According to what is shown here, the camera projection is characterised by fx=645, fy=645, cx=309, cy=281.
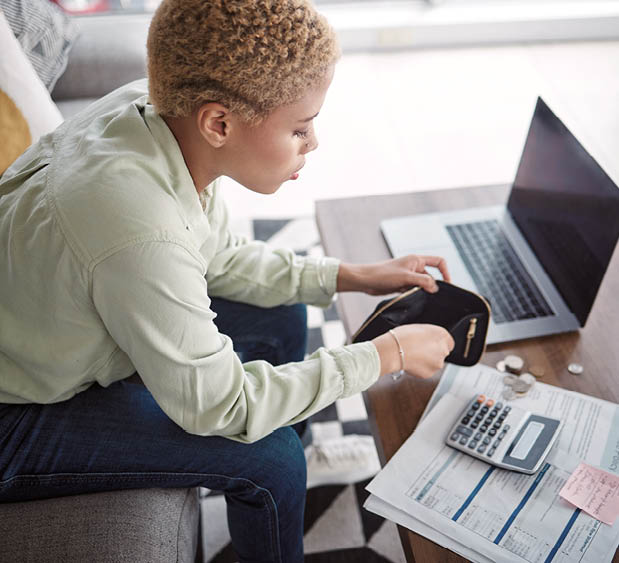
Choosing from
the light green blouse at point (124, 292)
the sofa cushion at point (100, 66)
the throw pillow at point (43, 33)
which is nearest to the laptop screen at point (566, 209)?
the light green blouse at point (124, 292)

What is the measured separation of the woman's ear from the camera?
32.1 inches

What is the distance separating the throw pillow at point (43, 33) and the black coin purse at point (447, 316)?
1260mm

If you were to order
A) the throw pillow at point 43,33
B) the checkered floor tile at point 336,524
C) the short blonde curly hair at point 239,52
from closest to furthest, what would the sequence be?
the short blonde curly hair at point 239,52
the checkered floor tile at point 336,524
the throw pillow at point 43,33

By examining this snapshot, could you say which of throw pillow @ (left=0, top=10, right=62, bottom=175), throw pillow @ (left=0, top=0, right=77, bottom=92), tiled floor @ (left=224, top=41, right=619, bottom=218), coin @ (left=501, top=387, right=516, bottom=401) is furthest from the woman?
tiled floor @ (left=224, top=41, right=619, bottom=218)

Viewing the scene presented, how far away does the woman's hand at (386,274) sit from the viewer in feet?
3.68

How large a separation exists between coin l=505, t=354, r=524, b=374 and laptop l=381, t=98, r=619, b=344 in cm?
5

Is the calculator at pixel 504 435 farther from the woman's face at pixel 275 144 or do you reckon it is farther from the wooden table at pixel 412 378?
the woman's face at pixel 275 144

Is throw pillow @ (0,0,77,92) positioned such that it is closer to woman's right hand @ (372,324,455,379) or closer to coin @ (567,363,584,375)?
woman's right hand @ (372,324,455,379)

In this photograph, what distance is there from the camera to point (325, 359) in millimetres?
939

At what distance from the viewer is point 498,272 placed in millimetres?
1229

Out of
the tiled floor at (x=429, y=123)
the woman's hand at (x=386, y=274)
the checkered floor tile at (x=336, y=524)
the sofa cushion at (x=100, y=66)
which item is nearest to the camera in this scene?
the woman's hand at (x=386, y=274)

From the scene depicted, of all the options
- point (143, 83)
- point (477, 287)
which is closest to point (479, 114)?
point (477, 287)

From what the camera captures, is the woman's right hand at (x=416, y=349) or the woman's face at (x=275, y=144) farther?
the woman's right hand at (x=416, y=349)

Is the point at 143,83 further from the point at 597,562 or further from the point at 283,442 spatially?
the point at 597,562
